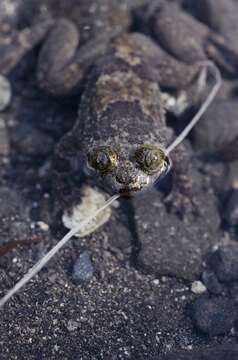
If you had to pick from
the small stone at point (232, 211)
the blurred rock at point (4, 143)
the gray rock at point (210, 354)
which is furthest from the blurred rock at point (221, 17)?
the gray rock at point (210, 354)

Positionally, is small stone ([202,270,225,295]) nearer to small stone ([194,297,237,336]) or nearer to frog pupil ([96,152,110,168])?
small stone ([194,297,237,336])

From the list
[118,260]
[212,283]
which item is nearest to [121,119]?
[118,260]

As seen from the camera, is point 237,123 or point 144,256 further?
point 237,123

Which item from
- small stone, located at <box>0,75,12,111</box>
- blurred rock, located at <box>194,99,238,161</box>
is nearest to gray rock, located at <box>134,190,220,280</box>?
blurred rock, located at <box>194,99,238,161</box>

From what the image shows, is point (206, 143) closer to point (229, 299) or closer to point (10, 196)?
point (229, 299)

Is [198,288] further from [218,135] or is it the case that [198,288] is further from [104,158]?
[218,135]

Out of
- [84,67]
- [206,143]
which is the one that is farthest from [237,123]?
[84,67]
